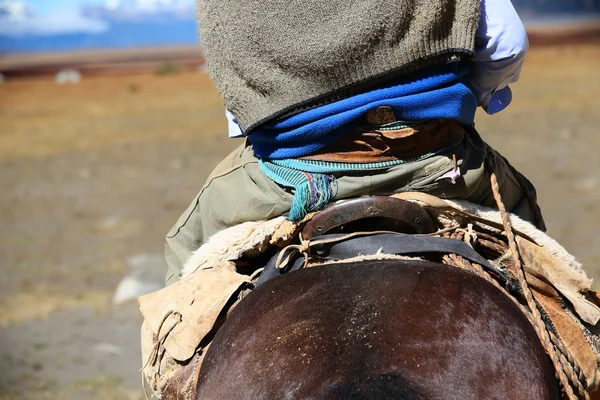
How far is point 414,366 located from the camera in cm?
132

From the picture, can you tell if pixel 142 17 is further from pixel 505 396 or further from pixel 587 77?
pixel 505 396

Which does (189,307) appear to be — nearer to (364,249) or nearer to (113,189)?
(364,249)

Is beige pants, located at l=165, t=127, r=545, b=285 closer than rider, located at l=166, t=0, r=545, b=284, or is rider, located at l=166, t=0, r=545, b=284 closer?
rider, located at l=166, t=0, r=545, b=284

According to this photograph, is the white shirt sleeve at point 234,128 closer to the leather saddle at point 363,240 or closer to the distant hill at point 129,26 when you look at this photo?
the leather saddle at point 363,240

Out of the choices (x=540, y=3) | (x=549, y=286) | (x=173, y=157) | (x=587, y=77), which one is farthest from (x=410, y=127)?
(x=540, y=3)

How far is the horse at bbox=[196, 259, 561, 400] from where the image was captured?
4.29ft

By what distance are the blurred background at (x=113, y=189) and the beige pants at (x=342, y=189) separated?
2.38 m

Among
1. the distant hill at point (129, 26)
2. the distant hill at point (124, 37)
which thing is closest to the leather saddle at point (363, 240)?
the distant hill at point (129, 26)

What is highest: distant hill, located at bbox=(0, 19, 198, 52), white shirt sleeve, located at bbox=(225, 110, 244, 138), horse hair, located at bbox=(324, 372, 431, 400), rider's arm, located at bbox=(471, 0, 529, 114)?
rider's arm, located at bbox=(471, 0, 529, 114)

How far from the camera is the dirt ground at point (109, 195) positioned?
5055 mm

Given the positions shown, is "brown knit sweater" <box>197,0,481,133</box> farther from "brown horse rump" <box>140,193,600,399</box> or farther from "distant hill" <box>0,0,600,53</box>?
"distant hill" <box>0,0,600,53</box>

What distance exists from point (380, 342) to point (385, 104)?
2.15ft

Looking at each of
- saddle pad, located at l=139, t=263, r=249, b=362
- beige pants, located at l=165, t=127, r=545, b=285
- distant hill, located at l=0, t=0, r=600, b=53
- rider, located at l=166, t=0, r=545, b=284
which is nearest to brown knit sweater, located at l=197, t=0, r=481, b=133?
rider, located at l=166, t=0, r=545, b=284

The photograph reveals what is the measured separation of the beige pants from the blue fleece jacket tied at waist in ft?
0.40
